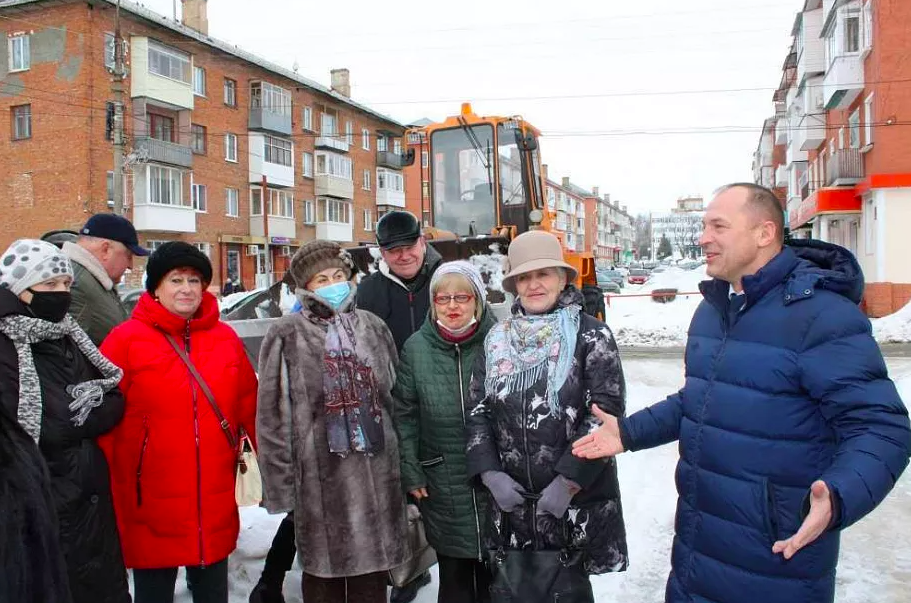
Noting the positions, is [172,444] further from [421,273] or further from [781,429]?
[781,429]

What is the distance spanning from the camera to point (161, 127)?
30.6 metres

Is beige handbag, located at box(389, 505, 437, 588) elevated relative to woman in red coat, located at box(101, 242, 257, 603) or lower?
lower

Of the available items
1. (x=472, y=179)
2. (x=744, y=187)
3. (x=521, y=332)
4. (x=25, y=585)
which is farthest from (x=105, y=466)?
(x=472, y=179)

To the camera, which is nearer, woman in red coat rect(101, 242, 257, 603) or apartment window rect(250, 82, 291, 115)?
woman in red coat rect(101, 242, 257, 603)

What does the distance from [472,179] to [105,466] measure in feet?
24.5

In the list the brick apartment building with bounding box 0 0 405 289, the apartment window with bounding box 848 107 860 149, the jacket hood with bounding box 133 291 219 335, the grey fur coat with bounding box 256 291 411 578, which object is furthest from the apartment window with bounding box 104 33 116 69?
the grey fur coat with bounding box 256 291 411 578

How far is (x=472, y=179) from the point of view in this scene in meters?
9.62

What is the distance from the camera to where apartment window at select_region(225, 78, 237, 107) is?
3438 cm

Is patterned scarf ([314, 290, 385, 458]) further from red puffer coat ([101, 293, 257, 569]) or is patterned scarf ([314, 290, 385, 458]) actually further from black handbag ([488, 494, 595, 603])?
black handbag ([488, 494, 595, 603])

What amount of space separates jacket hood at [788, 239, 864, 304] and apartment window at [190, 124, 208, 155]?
33.1 m

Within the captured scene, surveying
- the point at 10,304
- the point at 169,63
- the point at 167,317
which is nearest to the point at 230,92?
the point at 169,63

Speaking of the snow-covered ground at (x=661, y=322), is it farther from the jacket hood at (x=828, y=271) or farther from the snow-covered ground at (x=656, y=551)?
the jacket hood at (x=828, y=271)

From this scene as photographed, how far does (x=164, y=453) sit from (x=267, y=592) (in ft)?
3.48

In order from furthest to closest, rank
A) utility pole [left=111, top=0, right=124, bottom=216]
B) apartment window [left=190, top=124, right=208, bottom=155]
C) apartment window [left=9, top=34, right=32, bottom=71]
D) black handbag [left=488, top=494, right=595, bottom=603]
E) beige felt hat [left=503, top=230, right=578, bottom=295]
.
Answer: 1. apartment window [left=190, top=124, right=208, bottom=155]
2. apartment window [left=9, top=34, right=32, bottom=71]
3. utility pole [left=111, top=0, right=124, bottom=216]
4. beige felt hat [left=503, top=230, right=578, bottom=295]
5. black handbag [left=488, top=494, right=595, bottom=603]
